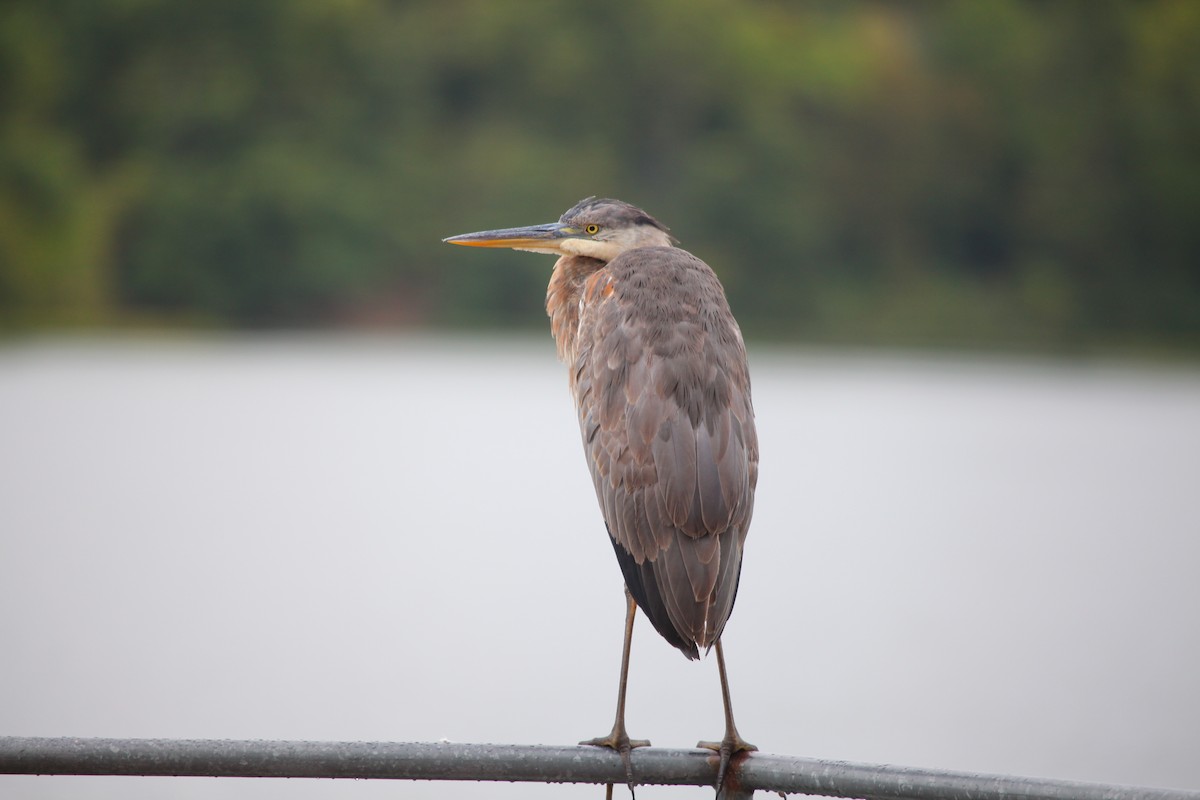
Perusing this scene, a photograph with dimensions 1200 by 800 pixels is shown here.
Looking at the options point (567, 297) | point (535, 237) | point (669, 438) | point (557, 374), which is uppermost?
point (557, 374)

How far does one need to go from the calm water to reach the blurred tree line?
975 centimetres

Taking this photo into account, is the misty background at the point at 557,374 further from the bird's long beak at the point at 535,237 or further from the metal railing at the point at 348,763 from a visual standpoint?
the metal railing at the point at 348,763

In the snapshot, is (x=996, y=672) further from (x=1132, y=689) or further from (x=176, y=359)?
(x=176, y=359)

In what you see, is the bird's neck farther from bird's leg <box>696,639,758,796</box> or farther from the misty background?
the misty background

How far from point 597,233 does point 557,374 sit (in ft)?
97.9

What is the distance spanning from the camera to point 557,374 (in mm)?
34562

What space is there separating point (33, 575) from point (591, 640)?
5.82m

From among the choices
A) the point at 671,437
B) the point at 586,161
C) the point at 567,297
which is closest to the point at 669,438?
the point at 671,437

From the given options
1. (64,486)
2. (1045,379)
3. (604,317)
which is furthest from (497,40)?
(604,317)

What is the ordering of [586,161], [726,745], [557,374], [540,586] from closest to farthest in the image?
1. [726,745]
2. [540,586]
3. [557,374]
4. [586,161]

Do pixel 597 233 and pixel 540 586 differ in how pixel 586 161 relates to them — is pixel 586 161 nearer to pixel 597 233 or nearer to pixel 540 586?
pixel 540 586

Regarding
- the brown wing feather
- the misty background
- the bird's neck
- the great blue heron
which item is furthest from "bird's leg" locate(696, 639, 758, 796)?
the misty background

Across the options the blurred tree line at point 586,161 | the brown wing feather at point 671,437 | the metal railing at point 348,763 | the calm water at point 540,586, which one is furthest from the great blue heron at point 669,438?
the blurred tree line at point 586,161

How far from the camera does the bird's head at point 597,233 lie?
4690mm
